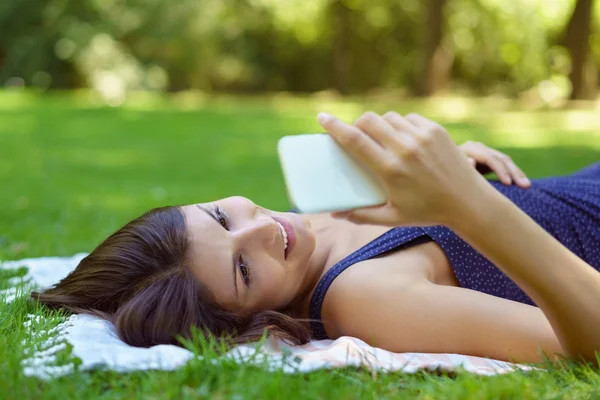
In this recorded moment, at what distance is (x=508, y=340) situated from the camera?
7.61ft

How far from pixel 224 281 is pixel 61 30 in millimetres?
20635

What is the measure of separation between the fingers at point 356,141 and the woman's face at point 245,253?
0.75 metres

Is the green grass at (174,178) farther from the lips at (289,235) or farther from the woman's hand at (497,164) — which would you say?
the woman's hand at (497,164)

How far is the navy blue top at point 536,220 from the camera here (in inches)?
108

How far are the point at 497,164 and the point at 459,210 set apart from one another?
→ 64.7 inches

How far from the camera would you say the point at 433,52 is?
65.4 ft

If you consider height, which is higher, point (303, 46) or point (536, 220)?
point (536, 220)

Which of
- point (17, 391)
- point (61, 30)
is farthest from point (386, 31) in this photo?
point (17, 391)

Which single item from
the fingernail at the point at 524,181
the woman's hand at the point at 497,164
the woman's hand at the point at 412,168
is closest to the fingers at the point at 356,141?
the woman's hand at the point at 412,168

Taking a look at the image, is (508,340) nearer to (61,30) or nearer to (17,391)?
(17,391)

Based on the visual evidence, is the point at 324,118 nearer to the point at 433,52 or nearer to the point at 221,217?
the point at 221,217

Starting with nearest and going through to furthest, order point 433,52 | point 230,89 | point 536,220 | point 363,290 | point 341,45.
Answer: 1. point 363,290
2. point 536,220
3. point 433,52
4. point 230,89
5. point 341,45

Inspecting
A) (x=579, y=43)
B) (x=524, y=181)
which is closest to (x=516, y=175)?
(x=524, y=181)

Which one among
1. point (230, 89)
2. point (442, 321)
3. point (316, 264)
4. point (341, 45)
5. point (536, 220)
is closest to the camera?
point (442, 321)
